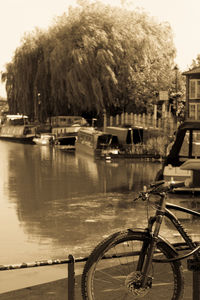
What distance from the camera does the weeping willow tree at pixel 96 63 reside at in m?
57.1

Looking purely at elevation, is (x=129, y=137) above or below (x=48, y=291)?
below

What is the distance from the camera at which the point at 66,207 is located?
19641 mm

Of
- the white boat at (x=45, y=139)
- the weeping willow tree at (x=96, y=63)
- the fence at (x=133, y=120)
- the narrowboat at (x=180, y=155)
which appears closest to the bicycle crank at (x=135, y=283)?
the narrowboat at (x=180, y=155)

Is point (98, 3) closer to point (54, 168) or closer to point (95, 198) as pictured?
point (54, 168)

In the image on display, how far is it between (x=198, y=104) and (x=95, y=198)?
127 feet

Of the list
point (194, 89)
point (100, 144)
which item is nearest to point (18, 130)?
point (194, 89)

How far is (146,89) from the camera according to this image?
59.8 metres

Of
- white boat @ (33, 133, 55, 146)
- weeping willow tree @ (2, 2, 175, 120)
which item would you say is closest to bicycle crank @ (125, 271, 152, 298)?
weeping willow tree @ (2, 2, 175, 120)

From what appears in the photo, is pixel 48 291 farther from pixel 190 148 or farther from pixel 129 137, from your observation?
pixel 129 137

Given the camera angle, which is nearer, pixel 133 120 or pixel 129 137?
pixel 129 137

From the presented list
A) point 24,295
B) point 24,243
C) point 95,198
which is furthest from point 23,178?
point 24,295

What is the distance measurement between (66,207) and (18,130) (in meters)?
54.6

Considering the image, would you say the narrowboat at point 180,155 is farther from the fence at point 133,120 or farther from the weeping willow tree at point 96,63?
the weeping willow tree at point 96,63

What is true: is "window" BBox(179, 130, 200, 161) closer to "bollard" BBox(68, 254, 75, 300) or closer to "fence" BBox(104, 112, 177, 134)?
"bollard" BBox(68, 254, 75, 300)
